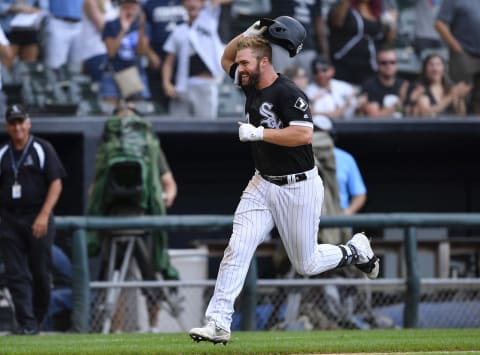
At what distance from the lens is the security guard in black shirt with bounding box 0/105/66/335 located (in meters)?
10.0

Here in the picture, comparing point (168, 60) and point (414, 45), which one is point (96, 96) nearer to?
point (168, 60)

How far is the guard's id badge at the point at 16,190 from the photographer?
10047mm

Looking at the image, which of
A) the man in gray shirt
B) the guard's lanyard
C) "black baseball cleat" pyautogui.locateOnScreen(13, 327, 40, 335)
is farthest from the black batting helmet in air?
the man in gray shirt

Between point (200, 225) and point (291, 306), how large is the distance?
1.05 meters

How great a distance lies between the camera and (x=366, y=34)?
42.4 ft

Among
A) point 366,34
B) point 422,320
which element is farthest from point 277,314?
point 366,34

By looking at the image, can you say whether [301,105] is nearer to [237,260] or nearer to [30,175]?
[237,260]

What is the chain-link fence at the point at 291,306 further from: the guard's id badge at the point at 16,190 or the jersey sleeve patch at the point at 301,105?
the jersey sleeve patch at the point at 301,105

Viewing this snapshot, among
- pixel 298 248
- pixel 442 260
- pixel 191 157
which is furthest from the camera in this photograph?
pixel 191 157

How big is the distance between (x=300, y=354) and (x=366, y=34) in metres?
6.26

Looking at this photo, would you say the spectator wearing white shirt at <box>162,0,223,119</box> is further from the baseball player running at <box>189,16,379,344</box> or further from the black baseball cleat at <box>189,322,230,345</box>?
the black baseball cleat at <box>189,322,230,345</box>

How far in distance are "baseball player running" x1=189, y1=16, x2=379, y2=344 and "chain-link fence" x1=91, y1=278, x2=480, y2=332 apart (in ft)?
11.8

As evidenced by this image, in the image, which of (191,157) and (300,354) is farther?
(191,157)

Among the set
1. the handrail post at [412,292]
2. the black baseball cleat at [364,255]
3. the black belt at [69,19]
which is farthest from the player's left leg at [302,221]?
the black belt at [69,19]
